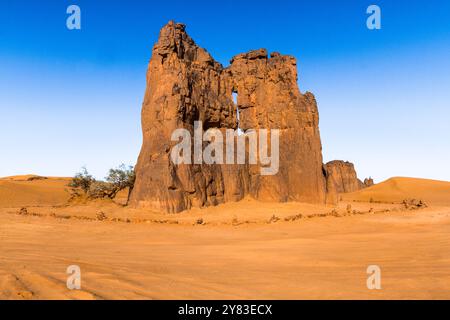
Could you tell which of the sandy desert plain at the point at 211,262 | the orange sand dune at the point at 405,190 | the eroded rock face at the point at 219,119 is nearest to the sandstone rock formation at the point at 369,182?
the orange sand dune at the point at 405,190

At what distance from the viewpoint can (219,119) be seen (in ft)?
85.7

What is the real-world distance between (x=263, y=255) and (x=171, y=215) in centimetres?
1199

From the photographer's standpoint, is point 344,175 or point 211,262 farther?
point 344,175

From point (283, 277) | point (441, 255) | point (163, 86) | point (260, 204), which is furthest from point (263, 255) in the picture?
point (163, 86)

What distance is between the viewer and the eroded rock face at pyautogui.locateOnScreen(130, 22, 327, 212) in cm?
2084

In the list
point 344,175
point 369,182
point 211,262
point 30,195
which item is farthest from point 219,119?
point 369,182

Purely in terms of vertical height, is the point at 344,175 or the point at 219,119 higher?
the point at 219,119

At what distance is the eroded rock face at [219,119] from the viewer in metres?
20.8

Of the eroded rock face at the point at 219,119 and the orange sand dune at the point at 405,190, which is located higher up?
→ the eroded rock face at the point at 219,119

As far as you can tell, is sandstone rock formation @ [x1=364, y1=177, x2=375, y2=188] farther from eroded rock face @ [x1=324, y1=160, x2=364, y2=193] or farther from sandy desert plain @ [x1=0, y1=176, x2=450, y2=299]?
sandy desert plain @ [x1=0, y1=176, x2=450, y2=299]

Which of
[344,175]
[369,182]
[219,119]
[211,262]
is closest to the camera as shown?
[211,262]

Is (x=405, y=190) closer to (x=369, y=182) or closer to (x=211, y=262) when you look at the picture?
(x=369, y=182)

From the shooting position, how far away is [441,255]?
247 inches

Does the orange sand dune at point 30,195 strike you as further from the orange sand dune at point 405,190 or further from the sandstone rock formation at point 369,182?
the sandstone rock formation at point 369,182
